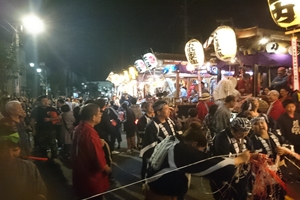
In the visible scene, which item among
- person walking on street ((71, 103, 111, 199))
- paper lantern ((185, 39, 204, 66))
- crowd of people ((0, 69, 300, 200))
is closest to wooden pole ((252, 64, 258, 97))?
paper lantern ((185, 39, 204, 66))

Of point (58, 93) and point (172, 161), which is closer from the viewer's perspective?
point (172, 161)

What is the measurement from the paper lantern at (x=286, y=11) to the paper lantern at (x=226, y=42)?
2.12 metres

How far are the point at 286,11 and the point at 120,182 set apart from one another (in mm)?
6103

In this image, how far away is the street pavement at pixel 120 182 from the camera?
707cm

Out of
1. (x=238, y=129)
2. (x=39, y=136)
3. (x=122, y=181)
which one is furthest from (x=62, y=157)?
(x=238, y=129)

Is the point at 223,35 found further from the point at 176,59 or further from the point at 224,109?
the point at 176,59

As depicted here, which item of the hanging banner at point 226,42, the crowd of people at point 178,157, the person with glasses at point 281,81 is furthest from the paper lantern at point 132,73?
the crowd of people at point 178,157

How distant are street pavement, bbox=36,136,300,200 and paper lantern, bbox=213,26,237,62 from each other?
4014mm

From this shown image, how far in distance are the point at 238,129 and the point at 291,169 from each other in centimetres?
447

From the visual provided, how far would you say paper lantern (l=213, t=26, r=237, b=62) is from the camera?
30.8 feet

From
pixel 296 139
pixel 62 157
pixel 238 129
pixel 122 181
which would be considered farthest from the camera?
pixel 62 157

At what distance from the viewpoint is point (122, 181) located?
27.5ft

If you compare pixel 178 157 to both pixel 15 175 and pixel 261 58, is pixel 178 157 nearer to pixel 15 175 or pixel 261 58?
pixel 15 175

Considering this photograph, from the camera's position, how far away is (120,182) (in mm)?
8297
